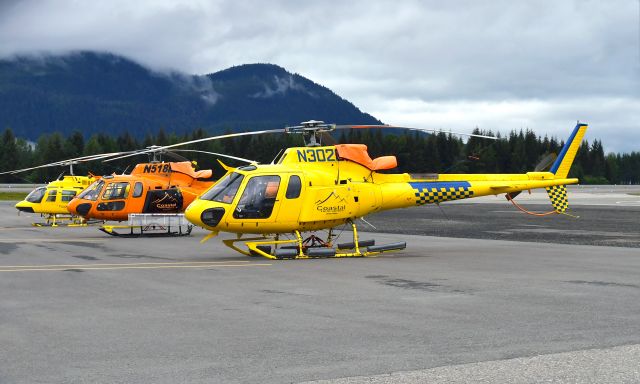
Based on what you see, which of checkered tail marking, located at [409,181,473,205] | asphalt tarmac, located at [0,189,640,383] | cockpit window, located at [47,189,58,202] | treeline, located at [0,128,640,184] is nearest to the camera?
asphalt tarmac, located at [0,189,640,383]

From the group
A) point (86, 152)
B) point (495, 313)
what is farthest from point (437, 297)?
point (86, 152)

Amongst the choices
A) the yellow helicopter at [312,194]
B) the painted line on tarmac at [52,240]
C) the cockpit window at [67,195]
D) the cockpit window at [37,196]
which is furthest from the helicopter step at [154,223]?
the cockpit window at [37,196]

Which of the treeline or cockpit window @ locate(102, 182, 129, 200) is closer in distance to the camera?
cockpit window @ locate(102, 182, 129, 200)

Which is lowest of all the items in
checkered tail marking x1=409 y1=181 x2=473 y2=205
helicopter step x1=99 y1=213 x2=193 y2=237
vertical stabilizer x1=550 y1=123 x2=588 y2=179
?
helicopter step x1=99 y1=213 x2=193 y2=237

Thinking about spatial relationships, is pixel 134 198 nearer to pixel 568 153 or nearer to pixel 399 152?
pixel 568 153

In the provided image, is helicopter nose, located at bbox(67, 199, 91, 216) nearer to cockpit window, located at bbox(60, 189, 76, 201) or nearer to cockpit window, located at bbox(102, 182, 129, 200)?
cockpit window, located at bbox(102, 182, 129, 200)

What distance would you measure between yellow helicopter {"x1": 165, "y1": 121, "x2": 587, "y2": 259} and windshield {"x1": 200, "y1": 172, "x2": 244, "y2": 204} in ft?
0.08

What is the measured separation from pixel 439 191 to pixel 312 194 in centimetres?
404

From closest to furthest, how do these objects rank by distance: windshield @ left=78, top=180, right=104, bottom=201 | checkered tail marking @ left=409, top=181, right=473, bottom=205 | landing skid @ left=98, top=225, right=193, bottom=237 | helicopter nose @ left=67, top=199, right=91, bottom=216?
checkered tail marking @ left=409, top=181, right=473, bottom=205, landing skid @ left=98, top=225, right=193, bottom=237, helicopter nose @ left=67, top=199, right=91, bottom=216, windshield @ left=78, top=180, right=104, bottom=201

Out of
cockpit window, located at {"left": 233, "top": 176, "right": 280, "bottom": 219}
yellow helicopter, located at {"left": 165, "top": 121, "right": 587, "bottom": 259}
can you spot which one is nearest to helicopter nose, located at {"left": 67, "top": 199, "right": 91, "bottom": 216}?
yellow helicopter, located at {"left": 165, "top": 121, "right": 587, "bottom": 259}

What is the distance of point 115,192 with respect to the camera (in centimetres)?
3058

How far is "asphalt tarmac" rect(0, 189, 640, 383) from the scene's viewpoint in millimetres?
7312

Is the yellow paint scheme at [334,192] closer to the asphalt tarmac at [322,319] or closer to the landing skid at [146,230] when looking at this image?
the asphalt tarmac at [322,319]

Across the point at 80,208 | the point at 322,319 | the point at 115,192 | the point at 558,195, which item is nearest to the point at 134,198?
the point at 115,192
